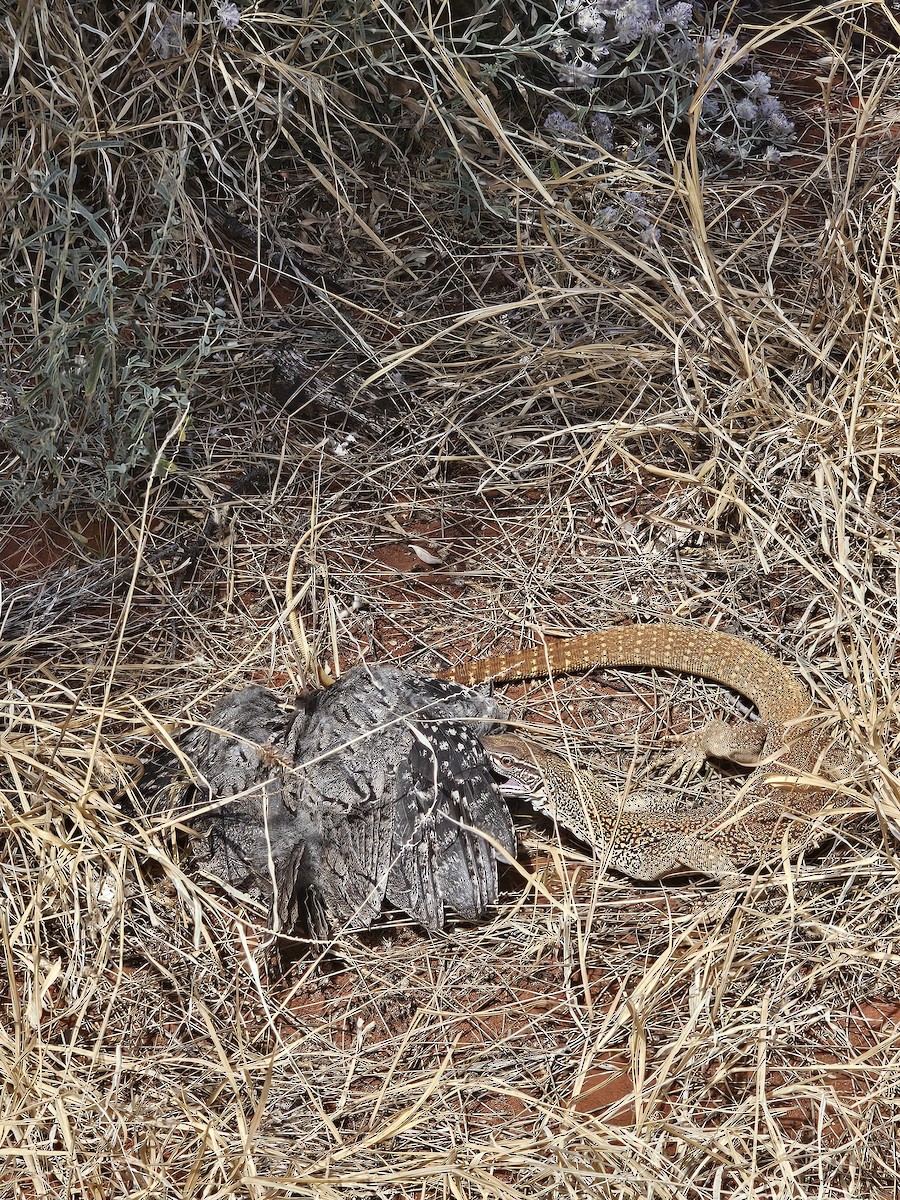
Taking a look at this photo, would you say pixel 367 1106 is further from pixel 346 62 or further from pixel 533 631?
pixel 346 62

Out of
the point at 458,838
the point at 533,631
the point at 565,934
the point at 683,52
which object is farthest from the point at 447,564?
the point at 683,52

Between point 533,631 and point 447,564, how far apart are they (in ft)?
1.02

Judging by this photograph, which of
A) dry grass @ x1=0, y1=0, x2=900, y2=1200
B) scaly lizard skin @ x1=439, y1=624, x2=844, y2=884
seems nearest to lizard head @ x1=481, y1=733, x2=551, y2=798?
scaly lizard skin @ x1=439, y1=624, x2=844, y2=884

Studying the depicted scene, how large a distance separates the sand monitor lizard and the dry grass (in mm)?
74

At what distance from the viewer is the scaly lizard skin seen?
2.37m

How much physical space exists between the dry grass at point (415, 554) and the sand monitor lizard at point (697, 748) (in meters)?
0.07

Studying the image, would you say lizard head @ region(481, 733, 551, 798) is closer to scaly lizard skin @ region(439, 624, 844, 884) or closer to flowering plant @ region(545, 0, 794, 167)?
scaly lizard skin @ region(439, 624, 844, 884)

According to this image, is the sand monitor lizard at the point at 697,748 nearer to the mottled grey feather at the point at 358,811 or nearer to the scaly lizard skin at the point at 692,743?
the scaly lizard skin at the point at 692,743

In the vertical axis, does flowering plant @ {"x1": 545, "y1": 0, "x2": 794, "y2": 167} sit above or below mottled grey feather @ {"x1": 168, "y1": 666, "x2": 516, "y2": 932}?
above

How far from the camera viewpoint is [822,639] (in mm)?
2701

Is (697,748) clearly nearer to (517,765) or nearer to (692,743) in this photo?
(692,743)

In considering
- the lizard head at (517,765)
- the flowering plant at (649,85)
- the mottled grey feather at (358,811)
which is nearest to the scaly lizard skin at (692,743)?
the lizard head at (517,765)

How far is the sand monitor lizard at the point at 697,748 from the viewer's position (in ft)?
7.74

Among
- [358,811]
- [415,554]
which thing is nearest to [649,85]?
[415,554]
